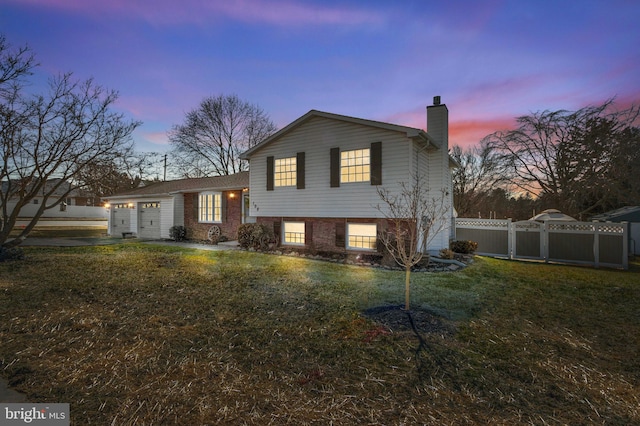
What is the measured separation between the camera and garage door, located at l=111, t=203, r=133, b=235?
21312mm

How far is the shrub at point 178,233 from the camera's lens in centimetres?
1797

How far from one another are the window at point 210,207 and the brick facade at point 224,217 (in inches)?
10.9

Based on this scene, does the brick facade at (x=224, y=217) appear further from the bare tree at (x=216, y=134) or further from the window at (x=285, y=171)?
the bare tree at (x=216, y=134)

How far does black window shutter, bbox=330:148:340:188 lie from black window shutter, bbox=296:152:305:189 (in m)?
1.48

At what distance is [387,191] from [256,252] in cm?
660

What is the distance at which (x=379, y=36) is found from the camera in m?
10.7

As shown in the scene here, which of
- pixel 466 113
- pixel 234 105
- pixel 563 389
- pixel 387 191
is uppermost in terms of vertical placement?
pixel 234 105

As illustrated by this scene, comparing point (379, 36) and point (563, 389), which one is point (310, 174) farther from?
point (563, 389)

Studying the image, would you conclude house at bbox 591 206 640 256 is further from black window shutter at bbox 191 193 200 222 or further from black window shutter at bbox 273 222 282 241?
black window shutter at bbox 191 193 200 222

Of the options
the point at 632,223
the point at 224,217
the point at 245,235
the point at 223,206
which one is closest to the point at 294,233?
the point at 245,235

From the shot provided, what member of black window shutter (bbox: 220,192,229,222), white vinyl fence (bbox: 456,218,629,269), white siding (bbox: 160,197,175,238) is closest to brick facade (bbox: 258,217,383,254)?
black window shutter (bbox: 220,192,229,222)

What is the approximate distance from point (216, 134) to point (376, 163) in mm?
25121

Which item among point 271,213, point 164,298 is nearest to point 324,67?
point 271,213

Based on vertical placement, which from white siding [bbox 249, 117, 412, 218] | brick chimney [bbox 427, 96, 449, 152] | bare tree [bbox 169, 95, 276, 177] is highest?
bare tree [bbox 169, 95, 276, 177]
